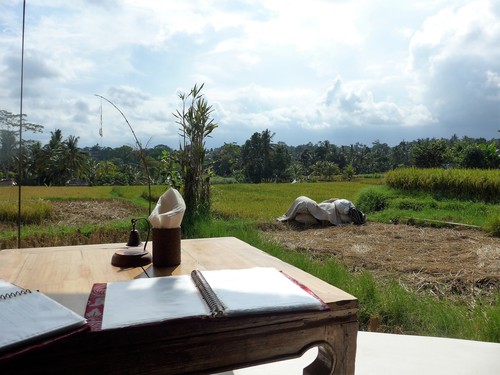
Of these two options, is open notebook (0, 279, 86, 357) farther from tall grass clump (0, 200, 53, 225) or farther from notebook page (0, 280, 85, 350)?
tall grass clump (0, 200, 53, 225)

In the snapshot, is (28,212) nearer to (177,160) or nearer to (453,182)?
(177,160)

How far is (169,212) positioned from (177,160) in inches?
130

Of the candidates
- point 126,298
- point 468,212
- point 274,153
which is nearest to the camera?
point 126,298

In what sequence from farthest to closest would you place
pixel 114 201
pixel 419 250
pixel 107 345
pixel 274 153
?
pixel 274 153 → pixel 114 201 → pixel 419 250 → pixel 107 345

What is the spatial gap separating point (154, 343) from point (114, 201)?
26.6ft

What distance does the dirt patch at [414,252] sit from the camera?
10.7 ft

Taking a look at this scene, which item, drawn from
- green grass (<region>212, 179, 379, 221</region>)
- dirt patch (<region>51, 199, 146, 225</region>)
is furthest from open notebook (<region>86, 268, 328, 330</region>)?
dirt patch (<region>51, 199, 146, 225</region>)

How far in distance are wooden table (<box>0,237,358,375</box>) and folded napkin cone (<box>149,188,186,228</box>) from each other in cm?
14

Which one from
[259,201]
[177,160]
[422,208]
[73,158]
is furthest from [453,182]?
[73,158]

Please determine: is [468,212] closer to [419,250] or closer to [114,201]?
[419,250]

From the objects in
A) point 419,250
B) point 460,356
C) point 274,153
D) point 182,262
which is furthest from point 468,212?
point 274,153

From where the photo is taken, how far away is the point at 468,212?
23.5 feet

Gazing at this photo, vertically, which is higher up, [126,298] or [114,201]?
[126,298]

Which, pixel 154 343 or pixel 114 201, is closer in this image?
pixel 154 343
